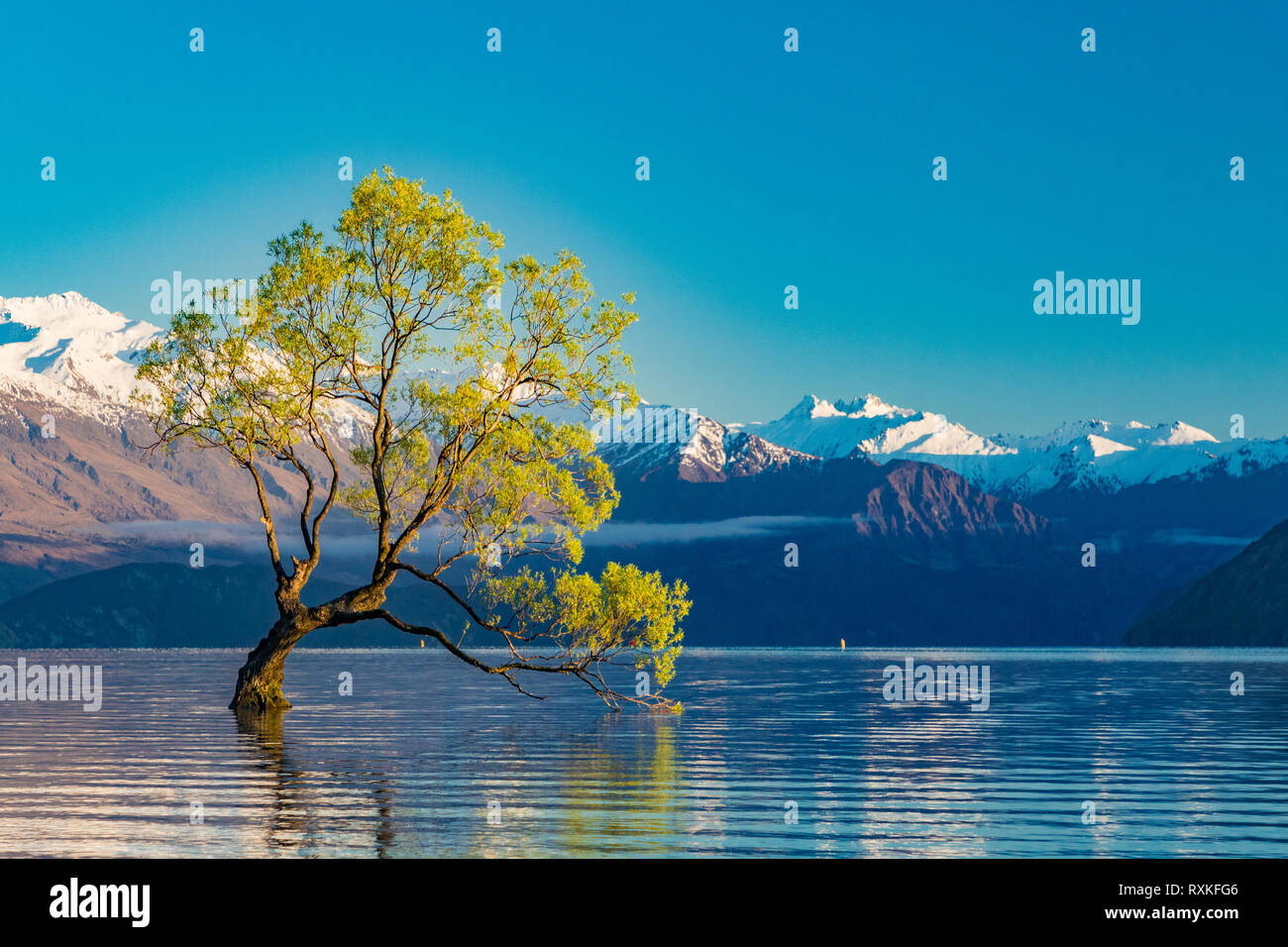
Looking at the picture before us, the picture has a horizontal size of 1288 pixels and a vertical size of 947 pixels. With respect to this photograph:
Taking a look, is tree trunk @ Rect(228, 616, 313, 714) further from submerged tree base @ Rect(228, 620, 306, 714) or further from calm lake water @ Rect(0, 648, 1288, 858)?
calm lake water @ Rect(0, 648, 1288, 858)

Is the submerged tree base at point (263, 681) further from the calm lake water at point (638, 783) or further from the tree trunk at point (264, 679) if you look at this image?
the calm lake water at point (638, 783)

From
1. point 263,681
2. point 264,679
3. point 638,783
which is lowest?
point 638,783

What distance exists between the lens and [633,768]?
44.5m

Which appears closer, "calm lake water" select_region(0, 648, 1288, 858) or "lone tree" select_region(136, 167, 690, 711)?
"calm lake water" select_region(0, 648, 1288, 858)

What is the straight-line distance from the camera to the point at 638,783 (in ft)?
131

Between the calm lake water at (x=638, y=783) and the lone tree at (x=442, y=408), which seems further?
the lone tree at (x=442, y=408)

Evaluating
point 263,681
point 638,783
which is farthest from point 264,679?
point 638,783

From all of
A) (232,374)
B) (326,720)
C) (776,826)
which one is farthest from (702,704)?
(776,826)

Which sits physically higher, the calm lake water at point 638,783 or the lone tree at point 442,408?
the lone tree at point 442,408

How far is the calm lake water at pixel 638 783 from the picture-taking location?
28.5 metres

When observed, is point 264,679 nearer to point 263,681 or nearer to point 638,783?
point 263,681

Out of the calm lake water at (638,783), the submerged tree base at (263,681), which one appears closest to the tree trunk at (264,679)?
the submerged tree base at (263,681)

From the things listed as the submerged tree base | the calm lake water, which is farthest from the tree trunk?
the calm lake water

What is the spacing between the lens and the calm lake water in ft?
93.7
